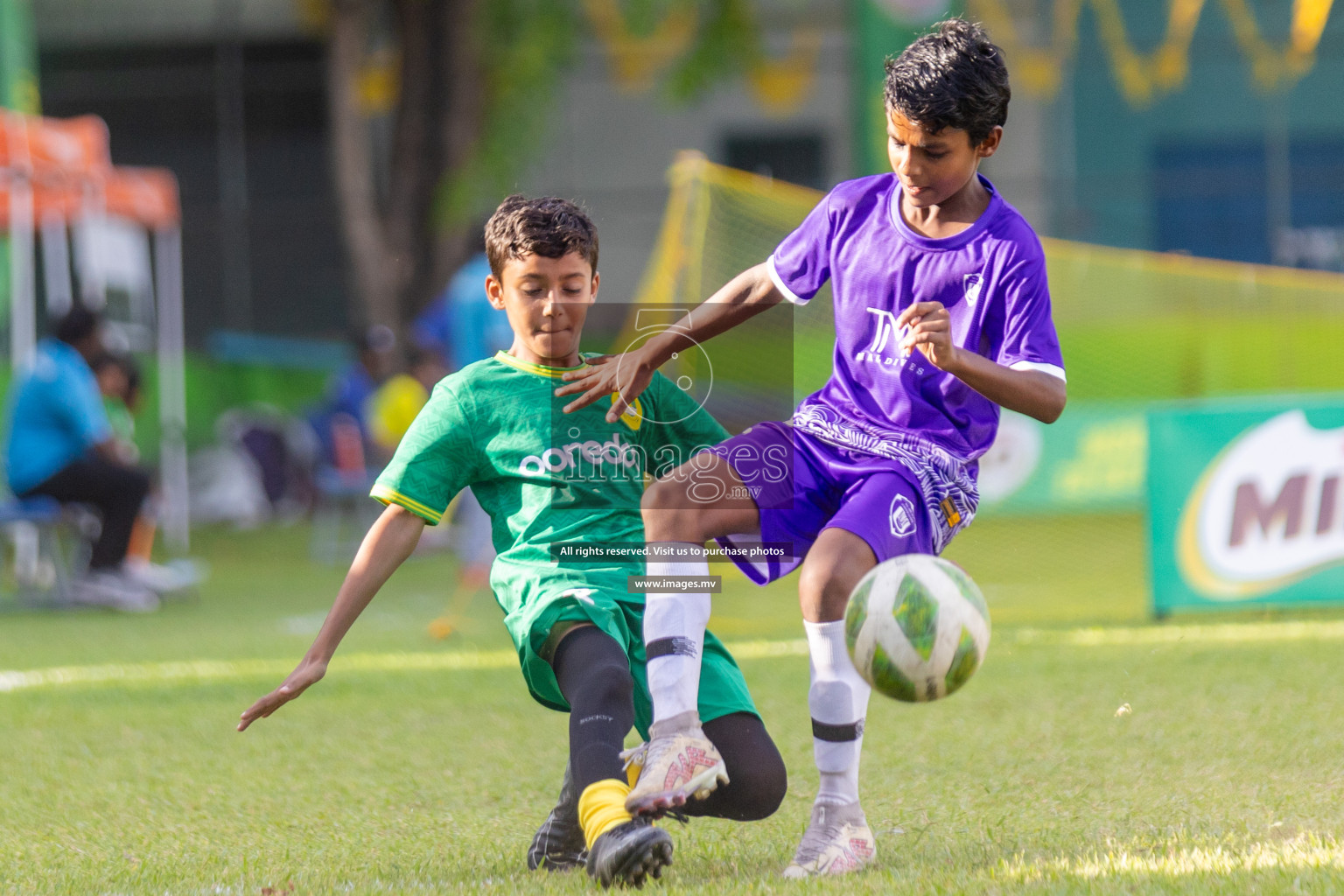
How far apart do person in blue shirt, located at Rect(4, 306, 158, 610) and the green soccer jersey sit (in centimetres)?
632

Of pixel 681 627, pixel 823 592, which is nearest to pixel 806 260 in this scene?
pixel 823 592

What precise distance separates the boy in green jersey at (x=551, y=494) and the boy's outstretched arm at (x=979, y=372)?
0.67 m

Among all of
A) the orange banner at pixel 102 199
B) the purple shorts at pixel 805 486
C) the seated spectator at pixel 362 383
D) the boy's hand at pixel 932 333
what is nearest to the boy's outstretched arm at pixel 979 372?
the boy's hand at pixel 932 333

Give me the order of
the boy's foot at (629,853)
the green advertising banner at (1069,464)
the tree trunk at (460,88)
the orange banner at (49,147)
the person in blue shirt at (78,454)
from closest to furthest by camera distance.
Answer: the boy's foot at (629,853) < the person in blue shirt at (78,454) < the orange banner at (49,147) < the green advertising banner at (1069,464) < the tree trunk at (460,88)

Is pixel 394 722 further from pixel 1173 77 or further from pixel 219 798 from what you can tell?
pixel 1173 77

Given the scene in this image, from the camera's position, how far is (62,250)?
1079cm

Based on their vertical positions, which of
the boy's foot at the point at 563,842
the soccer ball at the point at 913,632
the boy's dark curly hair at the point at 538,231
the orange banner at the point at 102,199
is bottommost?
the boy's foot at the point at 563,842

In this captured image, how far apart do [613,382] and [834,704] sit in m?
0.77

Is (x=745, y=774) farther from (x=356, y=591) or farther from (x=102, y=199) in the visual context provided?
(x=102, y=199)

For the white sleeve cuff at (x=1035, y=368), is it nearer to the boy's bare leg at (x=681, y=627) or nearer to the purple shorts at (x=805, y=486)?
the purple shorts at (x=805, y=486)

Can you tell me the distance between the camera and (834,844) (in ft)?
9.45

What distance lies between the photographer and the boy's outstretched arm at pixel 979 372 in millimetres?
2629

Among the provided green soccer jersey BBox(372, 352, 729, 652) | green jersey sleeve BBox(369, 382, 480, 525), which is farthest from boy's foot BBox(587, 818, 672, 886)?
green jersey sleeve BBox(369, 382, 480, 525)

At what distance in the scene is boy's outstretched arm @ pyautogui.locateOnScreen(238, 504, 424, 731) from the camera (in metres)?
2.81
